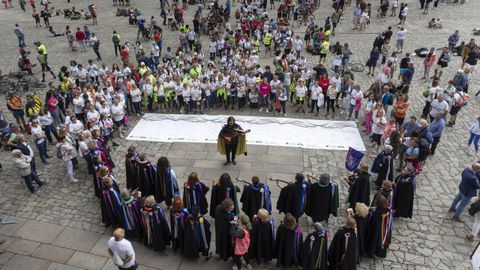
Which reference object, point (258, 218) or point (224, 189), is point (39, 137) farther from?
point (258, 218)

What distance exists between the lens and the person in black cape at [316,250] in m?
7.03

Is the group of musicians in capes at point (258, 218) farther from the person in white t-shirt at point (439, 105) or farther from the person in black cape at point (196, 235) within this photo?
the person in white t-shirt at point (439, 105)

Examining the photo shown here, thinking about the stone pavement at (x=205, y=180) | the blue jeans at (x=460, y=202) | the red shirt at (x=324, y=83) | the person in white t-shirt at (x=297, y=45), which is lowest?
the stone pavement at (x=205, y=180)

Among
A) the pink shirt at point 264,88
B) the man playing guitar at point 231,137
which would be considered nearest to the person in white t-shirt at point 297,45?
the pink shirt at point 264,88

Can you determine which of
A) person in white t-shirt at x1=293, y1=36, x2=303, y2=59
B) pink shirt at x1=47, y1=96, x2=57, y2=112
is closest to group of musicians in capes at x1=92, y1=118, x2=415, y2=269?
pink shirt at x1=47, y1=96, x2=57, y2=112

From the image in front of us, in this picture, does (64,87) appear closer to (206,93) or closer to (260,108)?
(206,93)

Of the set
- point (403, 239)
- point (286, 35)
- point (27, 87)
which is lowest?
point (403, 239)

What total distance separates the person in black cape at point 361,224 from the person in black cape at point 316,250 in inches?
32.2

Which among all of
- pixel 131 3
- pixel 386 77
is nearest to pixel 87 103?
pixel 386 77

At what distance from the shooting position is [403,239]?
28.1ft

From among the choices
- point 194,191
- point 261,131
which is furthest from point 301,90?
point 194,191

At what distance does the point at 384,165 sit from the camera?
32.1 feet

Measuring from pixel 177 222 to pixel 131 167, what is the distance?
262 centimetres

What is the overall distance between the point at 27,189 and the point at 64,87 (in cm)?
552
